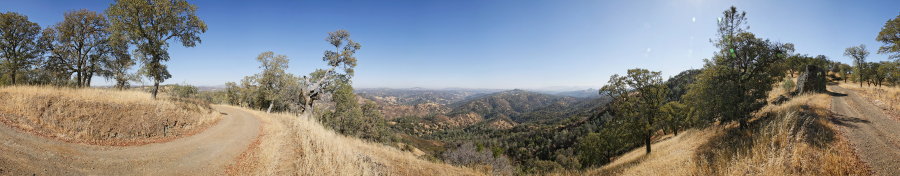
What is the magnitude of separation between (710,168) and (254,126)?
21.4 meters

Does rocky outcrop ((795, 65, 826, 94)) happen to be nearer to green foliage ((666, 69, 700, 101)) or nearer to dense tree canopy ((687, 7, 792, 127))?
green foliage ((666, 69, 700, 101))

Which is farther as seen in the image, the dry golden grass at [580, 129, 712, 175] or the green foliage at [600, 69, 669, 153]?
the green foliage at [600, 69, 669, 153]

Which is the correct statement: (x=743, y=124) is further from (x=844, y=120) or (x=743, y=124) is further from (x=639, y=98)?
(x=639, y=98)

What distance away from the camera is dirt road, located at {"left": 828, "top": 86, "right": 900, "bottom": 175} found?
7.83 m

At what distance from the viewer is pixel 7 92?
10922 millimetres

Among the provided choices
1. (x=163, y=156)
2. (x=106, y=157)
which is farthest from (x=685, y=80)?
(x=106, y=157)

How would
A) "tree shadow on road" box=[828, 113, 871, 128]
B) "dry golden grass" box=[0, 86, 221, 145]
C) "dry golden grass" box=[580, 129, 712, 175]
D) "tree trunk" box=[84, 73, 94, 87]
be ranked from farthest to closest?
1. "tree trunk" box=[84, 73, 94, 87]
2. "tree shadow on road" box=[828, 113, 871, 128]
3. "dry golden grass" box=[580, 129, 712, 175]
4. "dry golden grass" box=[0, 86, 221, 145]

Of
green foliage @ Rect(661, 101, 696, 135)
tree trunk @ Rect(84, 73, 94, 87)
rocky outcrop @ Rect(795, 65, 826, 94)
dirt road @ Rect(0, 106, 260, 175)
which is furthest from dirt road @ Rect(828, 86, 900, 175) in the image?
tree trunk @ Rect(84, 73, 94, 87)

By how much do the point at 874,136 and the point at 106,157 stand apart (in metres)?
25.7

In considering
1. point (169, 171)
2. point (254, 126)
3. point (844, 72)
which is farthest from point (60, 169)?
point (844, 72)

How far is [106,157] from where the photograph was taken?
322 inches

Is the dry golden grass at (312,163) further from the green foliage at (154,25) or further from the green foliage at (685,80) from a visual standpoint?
the green foliage at (685,80)

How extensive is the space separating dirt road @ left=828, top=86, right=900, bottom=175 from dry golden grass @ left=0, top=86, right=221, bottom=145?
75.5 ft

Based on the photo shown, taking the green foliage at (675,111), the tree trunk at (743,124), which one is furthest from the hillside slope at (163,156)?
the green foliage at (675,111)
